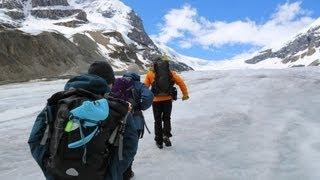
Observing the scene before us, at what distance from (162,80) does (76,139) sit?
17.7ft

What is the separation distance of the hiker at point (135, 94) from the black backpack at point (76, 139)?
2.80 m

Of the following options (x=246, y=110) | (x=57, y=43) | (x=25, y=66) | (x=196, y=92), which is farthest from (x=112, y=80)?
(x=57, y=43)

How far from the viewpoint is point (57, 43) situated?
9706 cm

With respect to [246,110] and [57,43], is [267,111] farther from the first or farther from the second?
[57,43]

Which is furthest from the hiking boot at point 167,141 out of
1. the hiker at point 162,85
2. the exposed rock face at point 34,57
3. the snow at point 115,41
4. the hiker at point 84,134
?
the snow at point 115,41

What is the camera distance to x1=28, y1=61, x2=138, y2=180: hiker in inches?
170

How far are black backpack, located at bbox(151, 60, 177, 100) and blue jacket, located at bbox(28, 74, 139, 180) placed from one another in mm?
4931

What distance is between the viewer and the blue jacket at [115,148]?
454cm

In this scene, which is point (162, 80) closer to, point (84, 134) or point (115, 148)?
point (115, 148)

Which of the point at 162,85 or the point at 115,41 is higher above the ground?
the point at 115,41

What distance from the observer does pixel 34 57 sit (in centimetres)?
8606

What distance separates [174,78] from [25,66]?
74162 mm

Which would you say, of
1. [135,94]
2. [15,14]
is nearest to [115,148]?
[135,94]

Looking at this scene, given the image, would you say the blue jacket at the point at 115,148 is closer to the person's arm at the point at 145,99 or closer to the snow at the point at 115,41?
the person's arm at the point at 145,99
